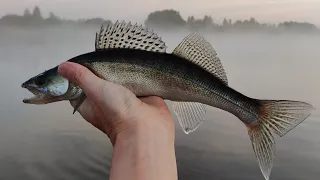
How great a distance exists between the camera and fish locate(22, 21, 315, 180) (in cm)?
92

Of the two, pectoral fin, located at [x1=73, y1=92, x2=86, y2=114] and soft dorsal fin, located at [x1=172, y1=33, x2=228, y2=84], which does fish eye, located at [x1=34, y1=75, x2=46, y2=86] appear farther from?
soft dorsal fin, located at [x1=172, y1=33, x2=228, y2=84]

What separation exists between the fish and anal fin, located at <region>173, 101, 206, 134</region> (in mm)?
61

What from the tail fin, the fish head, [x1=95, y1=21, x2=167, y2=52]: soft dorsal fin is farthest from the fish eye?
the tail fin

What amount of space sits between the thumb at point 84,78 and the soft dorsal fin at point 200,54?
18 cm

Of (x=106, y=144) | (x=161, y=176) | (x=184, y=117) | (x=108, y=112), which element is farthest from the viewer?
(x=106, y=144)

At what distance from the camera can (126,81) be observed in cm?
92

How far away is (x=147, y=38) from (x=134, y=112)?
16cm

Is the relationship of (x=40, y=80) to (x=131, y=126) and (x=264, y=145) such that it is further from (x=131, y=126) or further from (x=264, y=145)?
(x=264, y=145)

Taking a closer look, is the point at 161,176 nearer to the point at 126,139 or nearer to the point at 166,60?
the point at 126,139

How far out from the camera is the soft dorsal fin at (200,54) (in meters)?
0.93

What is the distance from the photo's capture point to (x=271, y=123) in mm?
934

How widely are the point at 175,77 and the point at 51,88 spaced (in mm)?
263

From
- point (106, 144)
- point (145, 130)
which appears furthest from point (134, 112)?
point (106, 144)

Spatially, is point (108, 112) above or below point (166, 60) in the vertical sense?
below
